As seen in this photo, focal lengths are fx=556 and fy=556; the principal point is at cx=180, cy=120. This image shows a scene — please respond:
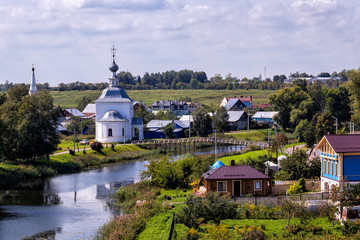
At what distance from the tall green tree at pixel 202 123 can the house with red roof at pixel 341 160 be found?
5185 cm

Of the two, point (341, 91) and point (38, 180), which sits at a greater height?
point (341, 91)

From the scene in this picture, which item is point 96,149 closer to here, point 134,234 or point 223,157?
point 223,157

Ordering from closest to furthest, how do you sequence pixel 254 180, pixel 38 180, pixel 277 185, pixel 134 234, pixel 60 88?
pixel 134 234, pixel 254 180, pixel 277 185, pixel 38 180, pixel 60 88

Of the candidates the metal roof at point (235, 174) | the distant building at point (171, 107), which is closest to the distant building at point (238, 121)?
the distant building at point (171, 107)

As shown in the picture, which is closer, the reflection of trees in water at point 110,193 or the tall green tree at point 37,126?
the reflection of trees in water at point 110,193

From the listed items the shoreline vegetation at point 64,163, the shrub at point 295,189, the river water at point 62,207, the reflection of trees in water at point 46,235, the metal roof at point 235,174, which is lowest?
the reflection of trees in water at point 46,235

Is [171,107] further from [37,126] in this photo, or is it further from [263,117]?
[37,126]

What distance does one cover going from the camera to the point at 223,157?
190 ft

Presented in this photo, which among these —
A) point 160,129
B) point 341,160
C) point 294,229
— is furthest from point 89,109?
point 294,229

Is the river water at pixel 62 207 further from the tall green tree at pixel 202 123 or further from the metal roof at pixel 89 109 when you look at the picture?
the metal roof at pixel 89 109

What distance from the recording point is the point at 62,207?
3556 centimetres

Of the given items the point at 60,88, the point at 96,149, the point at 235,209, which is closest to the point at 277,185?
the point at 235,209

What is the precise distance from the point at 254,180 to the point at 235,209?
576cm

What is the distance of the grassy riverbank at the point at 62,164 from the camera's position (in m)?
45.8
